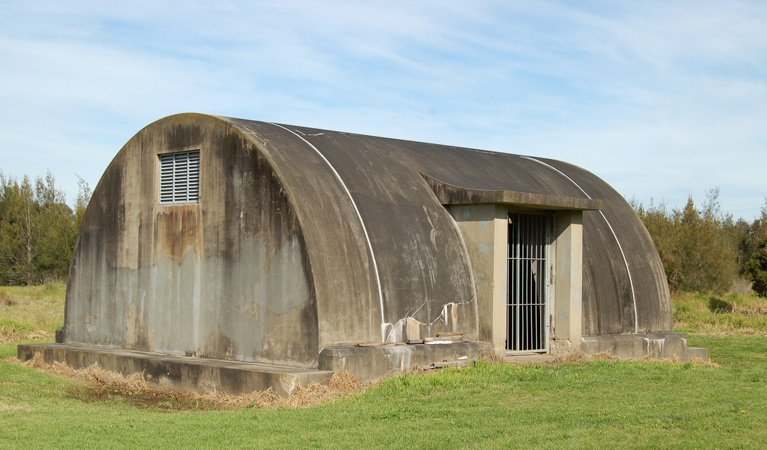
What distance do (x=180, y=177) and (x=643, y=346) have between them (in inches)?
354

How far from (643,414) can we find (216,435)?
4610 millimetres

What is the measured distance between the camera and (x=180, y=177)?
14.4m

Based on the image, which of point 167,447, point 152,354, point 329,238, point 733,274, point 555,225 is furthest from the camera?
point 733,274

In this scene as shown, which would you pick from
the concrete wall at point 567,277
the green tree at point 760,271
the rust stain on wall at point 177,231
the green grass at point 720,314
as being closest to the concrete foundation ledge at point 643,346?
the concrete wall at point 567,277

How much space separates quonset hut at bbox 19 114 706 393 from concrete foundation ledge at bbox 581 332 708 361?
38 millimetres

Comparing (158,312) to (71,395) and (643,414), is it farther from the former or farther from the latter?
(643,414)

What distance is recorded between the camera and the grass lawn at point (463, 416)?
27.3 feet

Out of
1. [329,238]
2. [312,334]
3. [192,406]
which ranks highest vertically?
[329,238]

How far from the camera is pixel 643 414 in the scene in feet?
30.7

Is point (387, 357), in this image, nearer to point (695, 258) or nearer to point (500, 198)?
point (500, 198)

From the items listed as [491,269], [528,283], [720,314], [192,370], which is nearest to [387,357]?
[491,269]

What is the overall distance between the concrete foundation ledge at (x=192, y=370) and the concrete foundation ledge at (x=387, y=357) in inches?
9.8

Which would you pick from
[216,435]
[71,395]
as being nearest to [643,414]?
[216,435]

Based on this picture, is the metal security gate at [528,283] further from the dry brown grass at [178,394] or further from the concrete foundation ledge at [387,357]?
the dry brown grass at [178,394]
